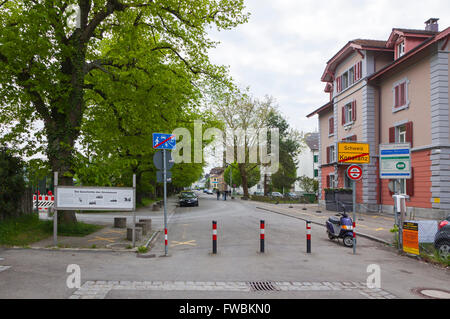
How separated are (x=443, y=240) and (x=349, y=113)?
2175 centimetres

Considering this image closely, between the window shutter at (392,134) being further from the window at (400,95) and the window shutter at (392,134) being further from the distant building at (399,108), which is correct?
the window at (400,95)

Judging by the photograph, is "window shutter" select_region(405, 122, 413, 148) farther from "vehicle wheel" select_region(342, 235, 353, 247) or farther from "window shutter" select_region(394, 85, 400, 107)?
"vehicle wheel" select_region(342, 235, 353, 247)

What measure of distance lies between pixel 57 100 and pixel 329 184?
1070 inches

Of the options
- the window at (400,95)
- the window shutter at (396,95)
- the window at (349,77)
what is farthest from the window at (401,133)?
the window at (349,77)

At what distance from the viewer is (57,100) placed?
13.0 meters

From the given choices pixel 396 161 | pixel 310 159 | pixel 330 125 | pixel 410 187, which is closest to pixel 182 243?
pixel 396 161

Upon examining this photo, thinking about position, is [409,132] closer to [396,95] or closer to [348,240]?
[396,95]

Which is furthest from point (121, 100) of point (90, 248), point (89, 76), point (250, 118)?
point (250, 118)

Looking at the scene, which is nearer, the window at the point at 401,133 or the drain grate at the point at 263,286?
the drain grate at the point at 263,286

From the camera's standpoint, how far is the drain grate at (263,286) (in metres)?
6.17

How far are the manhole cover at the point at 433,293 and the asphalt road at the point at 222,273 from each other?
7.7 inches

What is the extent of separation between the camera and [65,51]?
12406mm
